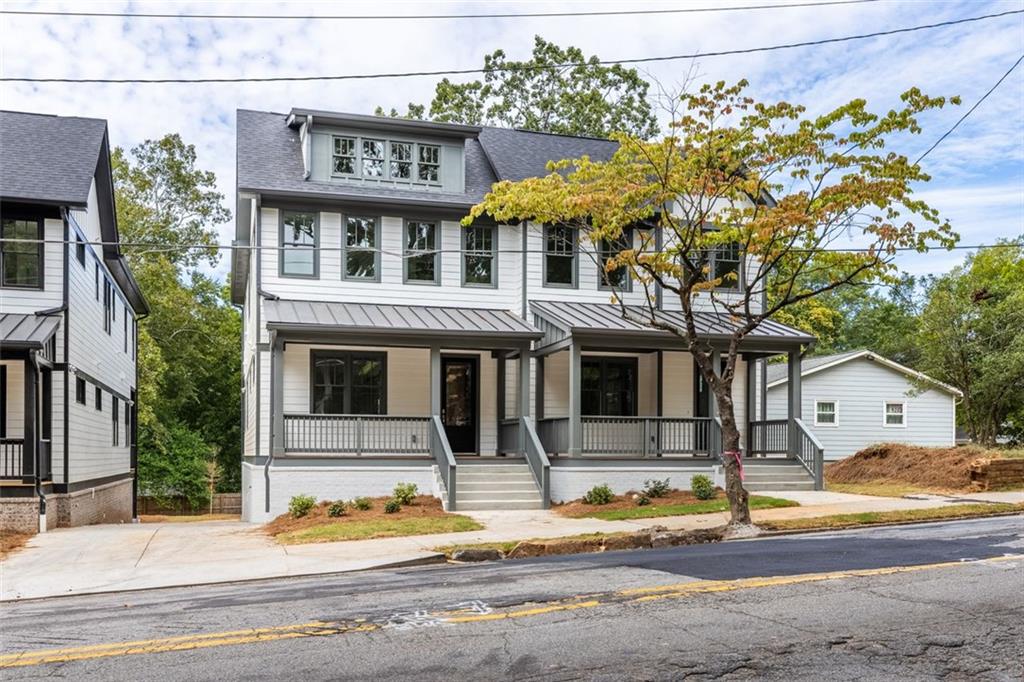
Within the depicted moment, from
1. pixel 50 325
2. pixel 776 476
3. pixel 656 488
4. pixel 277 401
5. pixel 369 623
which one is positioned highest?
pixel 50 325

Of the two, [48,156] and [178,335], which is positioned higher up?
Result: [48,156]

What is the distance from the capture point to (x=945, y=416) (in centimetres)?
3256

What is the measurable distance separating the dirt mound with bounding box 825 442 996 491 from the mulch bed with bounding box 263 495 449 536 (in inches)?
446

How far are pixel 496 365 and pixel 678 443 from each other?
4.65 meters

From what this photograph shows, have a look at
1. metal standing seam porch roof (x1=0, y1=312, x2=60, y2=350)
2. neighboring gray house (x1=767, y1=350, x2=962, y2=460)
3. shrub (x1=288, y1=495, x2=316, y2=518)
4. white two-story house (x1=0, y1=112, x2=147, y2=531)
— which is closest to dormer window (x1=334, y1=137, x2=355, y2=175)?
white two-story house (x1=0, y1=112, x2=147, y2=531)

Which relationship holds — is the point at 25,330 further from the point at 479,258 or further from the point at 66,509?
the point at 479,258

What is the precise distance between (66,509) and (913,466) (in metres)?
18.9

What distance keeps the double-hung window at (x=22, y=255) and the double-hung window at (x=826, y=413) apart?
74.3ft

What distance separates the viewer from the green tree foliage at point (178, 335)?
3925cm

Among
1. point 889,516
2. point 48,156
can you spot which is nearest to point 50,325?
point 48,156

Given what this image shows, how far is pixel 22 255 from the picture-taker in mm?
20156

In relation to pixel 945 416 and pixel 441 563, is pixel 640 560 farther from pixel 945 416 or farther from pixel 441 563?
pixel 945 416

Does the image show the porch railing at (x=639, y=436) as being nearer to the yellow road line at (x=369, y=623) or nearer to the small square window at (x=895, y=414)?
the yellow road line at (x=369, y=623)

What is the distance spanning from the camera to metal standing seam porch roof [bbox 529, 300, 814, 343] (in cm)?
2098
